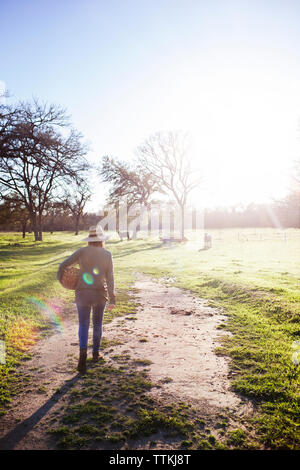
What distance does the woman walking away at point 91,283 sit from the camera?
4.72 metres

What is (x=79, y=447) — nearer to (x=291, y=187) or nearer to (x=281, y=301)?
(x=281, y=301)

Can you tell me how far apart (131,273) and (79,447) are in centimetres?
1237

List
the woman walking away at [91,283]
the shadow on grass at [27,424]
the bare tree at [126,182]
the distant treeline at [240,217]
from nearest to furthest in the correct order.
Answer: the shadow on grass at [27,424] → the woman walking away at [91,283] → the bare tree at [126,182] → the distant treeline at [240,217]

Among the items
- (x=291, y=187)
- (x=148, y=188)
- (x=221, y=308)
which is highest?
(x=148, y=188)

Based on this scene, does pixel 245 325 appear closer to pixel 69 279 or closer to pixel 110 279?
pixel 110 279

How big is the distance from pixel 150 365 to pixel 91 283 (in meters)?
1.84

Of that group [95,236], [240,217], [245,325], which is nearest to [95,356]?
[95,236]

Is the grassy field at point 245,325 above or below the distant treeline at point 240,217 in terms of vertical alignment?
below

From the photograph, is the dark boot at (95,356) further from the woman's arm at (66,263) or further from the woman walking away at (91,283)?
the woman's arm at (66,263)

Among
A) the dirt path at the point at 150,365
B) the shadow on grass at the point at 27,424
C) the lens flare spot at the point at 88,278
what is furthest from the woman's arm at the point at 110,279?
the shadow on grass at the point at 27,424

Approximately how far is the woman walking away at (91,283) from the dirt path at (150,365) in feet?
1.98

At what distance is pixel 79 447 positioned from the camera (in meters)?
3.01

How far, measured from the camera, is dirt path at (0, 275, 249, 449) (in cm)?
354

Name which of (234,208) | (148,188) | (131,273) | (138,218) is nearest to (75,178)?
(131,273)
